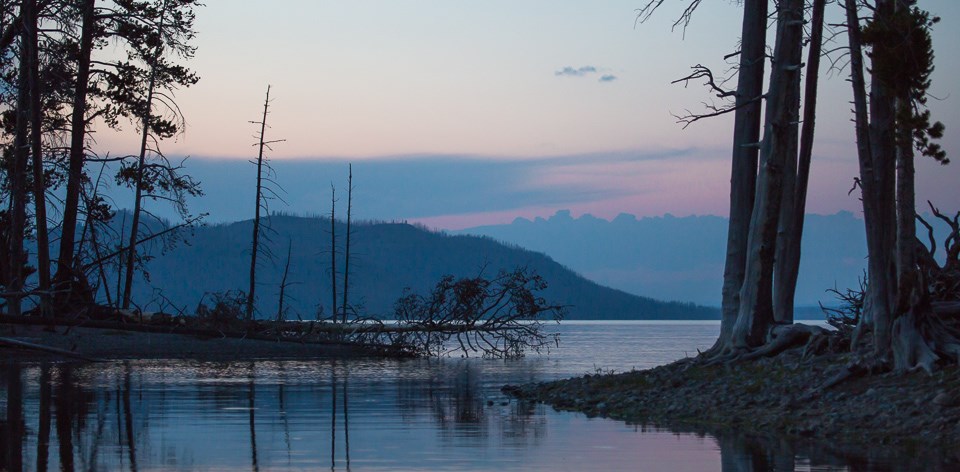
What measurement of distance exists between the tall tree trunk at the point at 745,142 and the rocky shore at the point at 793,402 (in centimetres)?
170

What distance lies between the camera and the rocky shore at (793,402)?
1146 centimetres

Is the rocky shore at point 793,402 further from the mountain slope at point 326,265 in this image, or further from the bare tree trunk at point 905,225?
the mountain slope at point 326,265

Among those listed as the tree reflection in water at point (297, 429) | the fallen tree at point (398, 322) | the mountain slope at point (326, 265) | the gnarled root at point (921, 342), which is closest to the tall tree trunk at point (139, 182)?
the fallen tree at point (398, 322)

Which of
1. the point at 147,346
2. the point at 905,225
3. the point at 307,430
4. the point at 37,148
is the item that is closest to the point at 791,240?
the point at 905,225

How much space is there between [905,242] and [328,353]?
18968 millimetres

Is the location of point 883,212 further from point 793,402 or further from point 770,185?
point 770,185

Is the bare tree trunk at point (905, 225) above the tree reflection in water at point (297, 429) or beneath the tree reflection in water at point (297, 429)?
above

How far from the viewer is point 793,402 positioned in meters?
13.5

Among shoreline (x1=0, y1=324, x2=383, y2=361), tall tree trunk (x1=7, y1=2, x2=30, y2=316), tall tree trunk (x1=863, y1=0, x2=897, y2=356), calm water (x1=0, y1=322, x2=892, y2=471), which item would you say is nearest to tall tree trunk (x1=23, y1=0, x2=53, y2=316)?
tall tree trunk (x1=7, y1=2, x2=30, y2=316)

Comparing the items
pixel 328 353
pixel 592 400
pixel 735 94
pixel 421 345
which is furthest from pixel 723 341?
pixel 421 345

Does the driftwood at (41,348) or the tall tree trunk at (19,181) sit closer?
the driftwood at (41,348)

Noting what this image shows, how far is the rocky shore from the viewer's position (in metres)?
11.5

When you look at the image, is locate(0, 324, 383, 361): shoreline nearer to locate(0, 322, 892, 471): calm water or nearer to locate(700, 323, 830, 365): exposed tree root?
locate(0, 322, 892, 471): calm water

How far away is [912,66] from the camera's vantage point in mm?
13562
